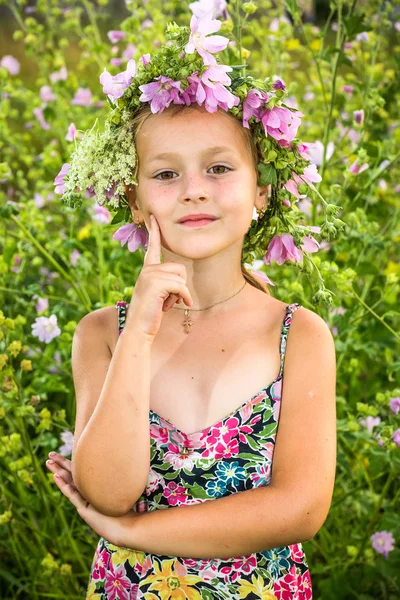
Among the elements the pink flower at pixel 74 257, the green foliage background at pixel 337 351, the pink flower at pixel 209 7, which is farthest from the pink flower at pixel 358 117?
the pink flower at pixel 74 257

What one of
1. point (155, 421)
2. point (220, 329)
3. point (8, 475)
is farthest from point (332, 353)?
point (8, 475)

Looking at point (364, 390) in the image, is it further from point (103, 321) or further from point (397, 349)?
point (103, 321)

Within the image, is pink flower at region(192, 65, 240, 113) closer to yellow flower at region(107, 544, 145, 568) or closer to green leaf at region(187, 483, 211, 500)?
green leaf at region(187, 483, 211, 500)

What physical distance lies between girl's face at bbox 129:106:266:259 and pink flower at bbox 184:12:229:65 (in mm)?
87

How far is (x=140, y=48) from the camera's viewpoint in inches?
82.7

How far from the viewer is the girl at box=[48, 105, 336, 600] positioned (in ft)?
3.76

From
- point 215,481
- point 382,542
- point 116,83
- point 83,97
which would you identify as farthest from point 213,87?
point 83,97

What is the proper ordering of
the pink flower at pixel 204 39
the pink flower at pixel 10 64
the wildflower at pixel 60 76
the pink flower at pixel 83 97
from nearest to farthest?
1. the pink flower at pixel 204 39
2. the pink flower at pixel 83 97
3. the wildflower at pixel 60 76
4. the pink flower at pixel 10 64

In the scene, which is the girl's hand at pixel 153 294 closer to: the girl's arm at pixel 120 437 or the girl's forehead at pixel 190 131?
the girl's arm at pixel 120 437

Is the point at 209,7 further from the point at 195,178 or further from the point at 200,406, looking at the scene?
the point at 200,406

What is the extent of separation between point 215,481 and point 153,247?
14.3 inches

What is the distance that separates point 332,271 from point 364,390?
647mm

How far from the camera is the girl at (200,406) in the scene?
→ 1.15 meters

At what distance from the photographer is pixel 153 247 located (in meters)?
1.20
